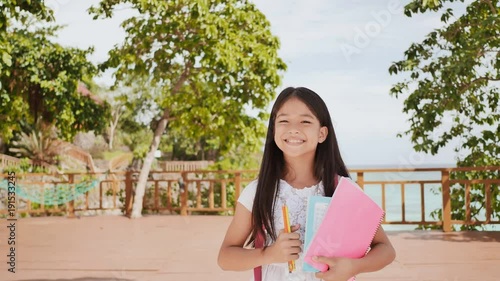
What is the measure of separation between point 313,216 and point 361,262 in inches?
5.7

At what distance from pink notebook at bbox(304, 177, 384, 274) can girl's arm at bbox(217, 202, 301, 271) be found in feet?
0.13

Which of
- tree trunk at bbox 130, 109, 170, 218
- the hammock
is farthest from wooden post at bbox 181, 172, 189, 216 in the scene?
the hammock

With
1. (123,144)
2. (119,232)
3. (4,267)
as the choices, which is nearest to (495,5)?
(119,232)

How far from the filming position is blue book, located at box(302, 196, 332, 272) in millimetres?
1204

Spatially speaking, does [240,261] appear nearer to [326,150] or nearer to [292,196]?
[292,196]

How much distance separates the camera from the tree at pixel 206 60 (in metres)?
8.79

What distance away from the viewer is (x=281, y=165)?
1.46 meters

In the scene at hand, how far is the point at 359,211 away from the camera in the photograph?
3.96 ft

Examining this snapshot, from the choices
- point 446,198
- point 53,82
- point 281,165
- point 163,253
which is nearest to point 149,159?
point 53,82

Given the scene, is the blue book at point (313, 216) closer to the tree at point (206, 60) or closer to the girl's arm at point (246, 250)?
the girl's arm at point (246, 250)

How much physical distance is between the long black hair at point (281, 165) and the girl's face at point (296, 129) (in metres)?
0.02

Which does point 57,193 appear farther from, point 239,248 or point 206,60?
point 239,248

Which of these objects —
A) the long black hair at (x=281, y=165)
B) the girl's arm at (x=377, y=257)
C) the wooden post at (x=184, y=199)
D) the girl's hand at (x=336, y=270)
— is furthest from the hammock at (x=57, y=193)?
the girl's hand at (x=336, y=270)

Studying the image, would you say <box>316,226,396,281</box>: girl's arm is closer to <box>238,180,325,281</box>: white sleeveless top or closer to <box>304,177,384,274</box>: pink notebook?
<box>304,177,384,274</box>: pink notebook
